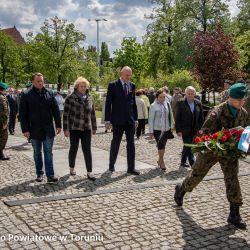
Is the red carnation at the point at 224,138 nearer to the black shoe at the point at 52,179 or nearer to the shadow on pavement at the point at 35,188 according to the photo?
the shadow on pavement at the point at 35,188

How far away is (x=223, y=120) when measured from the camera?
5.59 metres

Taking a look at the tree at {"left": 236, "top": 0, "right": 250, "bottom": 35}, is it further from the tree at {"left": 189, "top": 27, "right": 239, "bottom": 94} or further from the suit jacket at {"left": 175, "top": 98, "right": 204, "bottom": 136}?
the suit jacket at {"left": 175, "top": 98, "right": 204, "bottom": 136}

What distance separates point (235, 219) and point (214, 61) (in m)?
20.8

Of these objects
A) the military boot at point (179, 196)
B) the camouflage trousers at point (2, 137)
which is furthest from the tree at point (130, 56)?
the military boot at point (179, 196)

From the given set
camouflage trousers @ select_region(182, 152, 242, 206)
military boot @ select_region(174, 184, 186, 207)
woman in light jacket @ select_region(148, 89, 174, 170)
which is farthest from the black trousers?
camouflage trousers @ select_region(182, 152, 242, 206)

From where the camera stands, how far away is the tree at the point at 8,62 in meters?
51.8

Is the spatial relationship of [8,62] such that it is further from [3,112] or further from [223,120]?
[223,120]

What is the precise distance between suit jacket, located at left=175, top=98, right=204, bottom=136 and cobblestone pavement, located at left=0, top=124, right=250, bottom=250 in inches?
45.7

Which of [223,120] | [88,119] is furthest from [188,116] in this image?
[223,120]

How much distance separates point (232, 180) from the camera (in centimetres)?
545

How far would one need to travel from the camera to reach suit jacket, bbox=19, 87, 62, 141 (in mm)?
7629

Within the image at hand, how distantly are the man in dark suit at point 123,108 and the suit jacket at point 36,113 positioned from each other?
1287mm

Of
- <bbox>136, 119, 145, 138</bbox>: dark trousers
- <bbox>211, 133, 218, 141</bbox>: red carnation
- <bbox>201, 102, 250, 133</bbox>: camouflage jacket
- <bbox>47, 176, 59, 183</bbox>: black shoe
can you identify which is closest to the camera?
<bbox>211, 133, 218, 141</bbox>: red carnation

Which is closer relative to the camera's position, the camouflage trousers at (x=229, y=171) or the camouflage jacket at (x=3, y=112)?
the camouflage trousers at (x=229, y=171)
